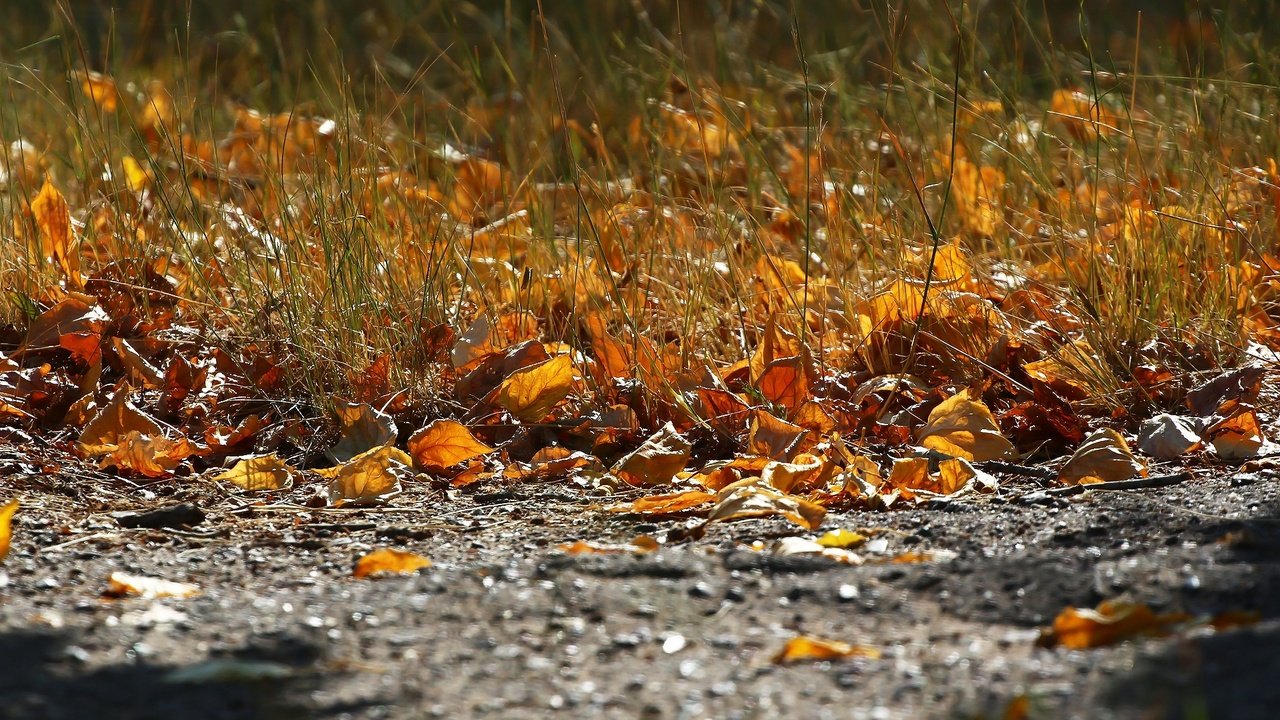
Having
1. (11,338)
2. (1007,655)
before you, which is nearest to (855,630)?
(1007,655)

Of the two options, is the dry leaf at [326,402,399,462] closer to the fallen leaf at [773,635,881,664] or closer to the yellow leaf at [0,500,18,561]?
the yellow leaf at [0,500,18,561]

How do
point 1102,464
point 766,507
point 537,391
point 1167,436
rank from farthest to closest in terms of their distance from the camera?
point 537,391, point 1167,436, point 1102,464, point 766,507

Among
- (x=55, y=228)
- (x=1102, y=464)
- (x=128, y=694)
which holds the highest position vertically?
(x=55, y=228)

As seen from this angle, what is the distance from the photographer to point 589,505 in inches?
78.4

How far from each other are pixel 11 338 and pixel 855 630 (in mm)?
1969

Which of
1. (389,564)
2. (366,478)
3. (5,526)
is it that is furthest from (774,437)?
(5,526)

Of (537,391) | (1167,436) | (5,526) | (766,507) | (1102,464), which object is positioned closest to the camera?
(5,526)

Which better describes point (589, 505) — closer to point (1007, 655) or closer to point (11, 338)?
point (1007, 655)

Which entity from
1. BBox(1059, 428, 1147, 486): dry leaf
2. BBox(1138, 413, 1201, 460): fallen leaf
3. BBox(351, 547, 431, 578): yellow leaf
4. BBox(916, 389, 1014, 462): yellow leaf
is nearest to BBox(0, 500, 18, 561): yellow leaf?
BBox(351, 547, 431, 578): yellow leaf

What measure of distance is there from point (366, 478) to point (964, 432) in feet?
3.19

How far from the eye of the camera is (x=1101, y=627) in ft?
4.09

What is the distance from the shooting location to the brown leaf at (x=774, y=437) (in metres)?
2.12

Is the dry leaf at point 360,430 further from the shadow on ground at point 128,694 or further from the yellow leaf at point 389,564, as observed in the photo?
the shadow on ground at point 128,694

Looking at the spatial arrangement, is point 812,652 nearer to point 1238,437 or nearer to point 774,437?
point 774,437
